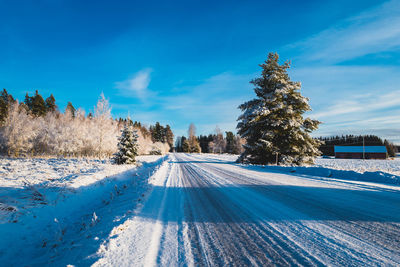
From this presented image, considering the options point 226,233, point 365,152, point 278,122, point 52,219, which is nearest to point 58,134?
point 52,219

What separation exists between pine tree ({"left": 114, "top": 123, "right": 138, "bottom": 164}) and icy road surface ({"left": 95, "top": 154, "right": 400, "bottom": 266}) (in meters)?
13.4

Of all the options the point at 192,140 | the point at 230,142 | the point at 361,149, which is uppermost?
the point at 192,140

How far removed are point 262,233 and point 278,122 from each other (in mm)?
13777

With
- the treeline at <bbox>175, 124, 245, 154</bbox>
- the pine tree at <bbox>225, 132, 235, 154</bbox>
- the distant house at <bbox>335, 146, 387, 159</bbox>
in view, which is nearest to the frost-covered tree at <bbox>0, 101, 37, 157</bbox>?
the treeline at <bbox>175, 124, 245, 154</bbox>

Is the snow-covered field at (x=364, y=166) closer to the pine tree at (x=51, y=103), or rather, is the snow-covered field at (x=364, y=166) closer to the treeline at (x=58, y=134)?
the treeline at (x=58, y=134)

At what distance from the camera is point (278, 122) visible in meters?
15.2

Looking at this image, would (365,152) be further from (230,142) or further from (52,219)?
(52,219)

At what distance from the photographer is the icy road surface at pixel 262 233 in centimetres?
224

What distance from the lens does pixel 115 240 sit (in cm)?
280

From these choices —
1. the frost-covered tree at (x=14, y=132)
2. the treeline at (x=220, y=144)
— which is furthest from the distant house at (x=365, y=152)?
the frost-covered tree at (x=14, y=132)

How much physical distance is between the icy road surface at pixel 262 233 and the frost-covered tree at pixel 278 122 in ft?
35.6

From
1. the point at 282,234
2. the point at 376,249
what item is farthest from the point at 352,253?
the point at 282,234

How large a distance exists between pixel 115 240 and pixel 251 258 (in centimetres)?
Answer: 209

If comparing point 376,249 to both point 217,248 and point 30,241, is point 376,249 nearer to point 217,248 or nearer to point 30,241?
point 217,248
